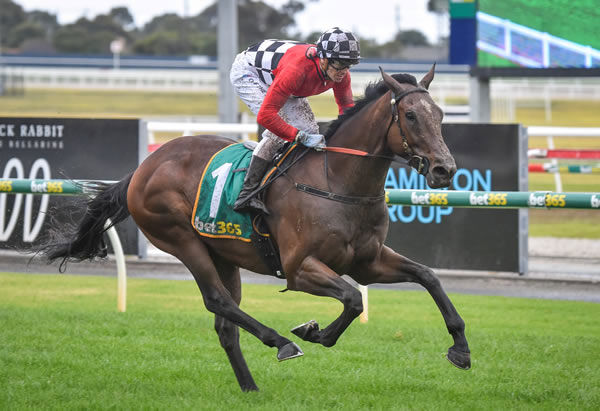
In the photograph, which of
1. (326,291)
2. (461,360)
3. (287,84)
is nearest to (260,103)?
(287,84)

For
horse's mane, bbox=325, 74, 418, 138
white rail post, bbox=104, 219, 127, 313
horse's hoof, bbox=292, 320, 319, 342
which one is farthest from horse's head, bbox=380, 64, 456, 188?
white rail post, bbox=104, 219, 127, 313

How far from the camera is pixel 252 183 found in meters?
5.01

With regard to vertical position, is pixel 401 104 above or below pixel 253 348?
above

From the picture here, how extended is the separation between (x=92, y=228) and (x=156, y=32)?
61305mm

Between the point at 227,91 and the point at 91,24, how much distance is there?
57274 mm

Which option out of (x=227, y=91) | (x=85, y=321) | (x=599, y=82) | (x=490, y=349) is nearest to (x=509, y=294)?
(x=490, y=349)

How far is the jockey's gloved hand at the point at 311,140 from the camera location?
4895 mm

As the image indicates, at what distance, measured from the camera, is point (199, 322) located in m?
6.98

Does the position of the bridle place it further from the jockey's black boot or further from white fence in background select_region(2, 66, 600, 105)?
white fence in background select_region(2, 66, 600, 105)

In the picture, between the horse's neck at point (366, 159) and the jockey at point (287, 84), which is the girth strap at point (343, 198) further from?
the jockey at point (287, 84)

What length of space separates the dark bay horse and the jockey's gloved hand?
5 cm

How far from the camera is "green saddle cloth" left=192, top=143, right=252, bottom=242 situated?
5125 millimetres

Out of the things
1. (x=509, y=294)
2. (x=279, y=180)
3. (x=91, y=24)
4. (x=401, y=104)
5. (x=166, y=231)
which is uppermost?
(x=91, y=24)

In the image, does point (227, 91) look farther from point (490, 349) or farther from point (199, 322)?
point (490, 349)
